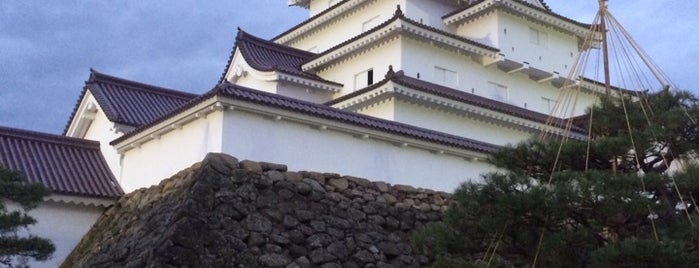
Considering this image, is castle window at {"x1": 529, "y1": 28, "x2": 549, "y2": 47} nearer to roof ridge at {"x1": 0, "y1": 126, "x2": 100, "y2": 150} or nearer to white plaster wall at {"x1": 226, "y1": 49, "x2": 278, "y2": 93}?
white plaster wall at {"x1": 226, "y1": 49, "x2": 278, "y2": 93}

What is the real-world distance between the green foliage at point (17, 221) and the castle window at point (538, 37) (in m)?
12.4

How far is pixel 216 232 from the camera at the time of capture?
29.0 ft

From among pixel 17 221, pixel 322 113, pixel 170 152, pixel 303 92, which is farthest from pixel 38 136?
pixel 303 92

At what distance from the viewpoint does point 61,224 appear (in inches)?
448

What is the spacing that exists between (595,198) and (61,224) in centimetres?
805

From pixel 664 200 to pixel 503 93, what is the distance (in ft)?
38.3

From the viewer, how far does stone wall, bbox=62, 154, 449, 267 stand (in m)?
8.79

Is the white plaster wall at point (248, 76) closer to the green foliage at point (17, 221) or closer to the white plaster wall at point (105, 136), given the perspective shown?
the white plaster wall at point (105, 136)

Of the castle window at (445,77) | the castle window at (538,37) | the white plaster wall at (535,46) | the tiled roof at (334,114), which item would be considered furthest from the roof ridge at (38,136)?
the castle window at (538,37)

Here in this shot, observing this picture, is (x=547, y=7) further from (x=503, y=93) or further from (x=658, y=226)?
(x=658, y=226)

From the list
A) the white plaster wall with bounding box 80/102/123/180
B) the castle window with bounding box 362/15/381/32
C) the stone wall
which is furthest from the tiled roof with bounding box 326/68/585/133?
the white plaster wall with bounding box 80/102/123/180

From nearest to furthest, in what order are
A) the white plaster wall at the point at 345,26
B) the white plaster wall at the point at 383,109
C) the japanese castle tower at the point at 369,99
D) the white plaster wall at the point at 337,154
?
the white plaster wall at the point at 337,154, the japanese castle tower at the point at 369,99, the white plaster wall at the point at 383,109, the white plaster wall at the point at 345,26

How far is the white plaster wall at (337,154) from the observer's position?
9859mm

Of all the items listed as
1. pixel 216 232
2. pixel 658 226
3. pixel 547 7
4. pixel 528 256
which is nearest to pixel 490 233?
pixel 528 256
